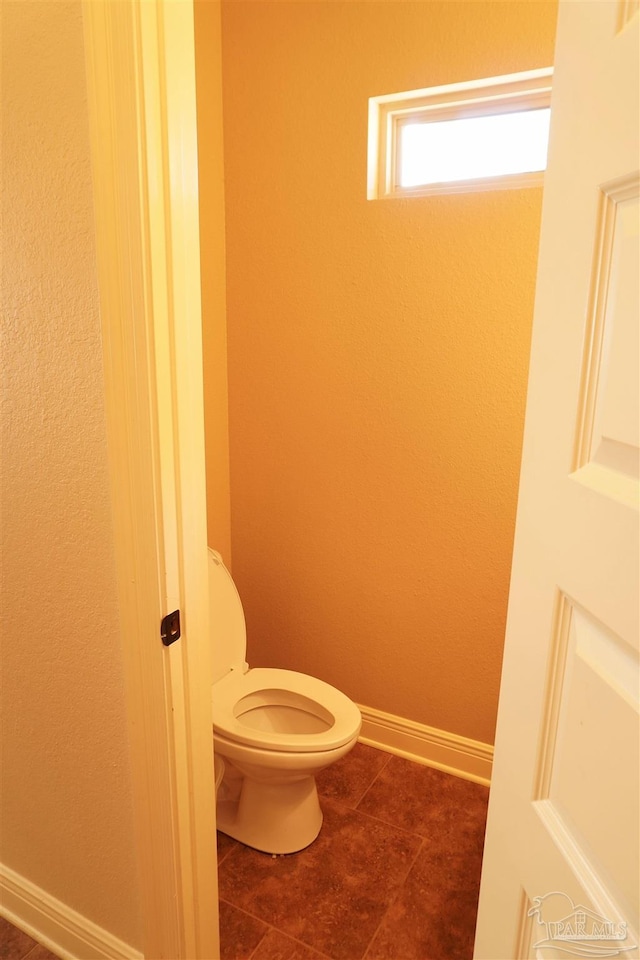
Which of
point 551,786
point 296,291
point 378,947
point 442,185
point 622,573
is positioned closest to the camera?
point 622,573

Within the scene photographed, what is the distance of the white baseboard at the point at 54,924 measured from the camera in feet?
4.34

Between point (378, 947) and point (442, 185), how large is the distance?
204cm

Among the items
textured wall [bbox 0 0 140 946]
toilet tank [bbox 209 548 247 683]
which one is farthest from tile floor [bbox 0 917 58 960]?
toilet tank [bbox 209 548 247 683]

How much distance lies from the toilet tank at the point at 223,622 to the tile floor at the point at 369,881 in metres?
0.51

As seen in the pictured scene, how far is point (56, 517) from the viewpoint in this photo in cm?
112

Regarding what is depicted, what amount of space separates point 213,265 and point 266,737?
4.89ft

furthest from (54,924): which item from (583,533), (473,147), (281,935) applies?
(473,147)

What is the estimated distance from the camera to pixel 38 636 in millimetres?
1226

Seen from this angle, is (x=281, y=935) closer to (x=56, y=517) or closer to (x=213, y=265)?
(x=56, y=517)

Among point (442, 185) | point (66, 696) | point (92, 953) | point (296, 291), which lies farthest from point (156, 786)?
point (442, 185)

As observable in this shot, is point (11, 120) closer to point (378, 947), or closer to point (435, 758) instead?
point (378, 947)

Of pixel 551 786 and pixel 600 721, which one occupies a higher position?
pixel 600 721

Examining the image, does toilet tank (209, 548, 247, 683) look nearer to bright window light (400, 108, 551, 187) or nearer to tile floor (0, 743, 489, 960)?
tile floor (0, 743, 489, 960)

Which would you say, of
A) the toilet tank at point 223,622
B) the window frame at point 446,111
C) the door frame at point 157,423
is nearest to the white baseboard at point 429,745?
the toilet tank at point 223,622
